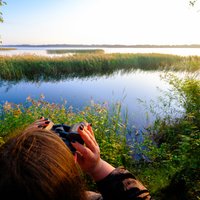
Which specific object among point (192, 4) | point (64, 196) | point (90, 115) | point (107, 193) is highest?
point (192, 4)

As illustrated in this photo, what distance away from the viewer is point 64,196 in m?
0.82

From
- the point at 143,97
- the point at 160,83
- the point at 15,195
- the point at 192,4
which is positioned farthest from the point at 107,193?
the point at 160,83

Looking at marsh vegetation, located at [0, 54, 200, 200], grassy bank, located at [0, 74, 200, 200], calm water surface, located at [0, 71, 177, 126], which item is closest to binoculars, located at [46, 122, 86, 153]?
marsh vegetation, located at [0, 54, 200, 200]

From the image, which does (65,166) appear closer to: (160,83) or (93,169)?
(93,169)

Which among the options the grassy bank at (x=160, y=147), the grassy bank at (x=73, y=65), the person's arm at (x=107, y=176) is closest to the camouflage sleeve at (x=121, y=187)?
the person's arm at (x=107, y=176)

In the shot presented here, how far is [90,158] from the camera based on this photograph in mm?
1105

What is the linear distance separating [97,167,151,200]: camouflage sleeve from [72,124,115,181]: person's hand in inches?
1.3

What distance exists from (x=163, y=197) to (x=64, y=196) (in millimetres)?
3575

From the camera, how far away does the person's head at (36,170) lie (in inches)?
30.1

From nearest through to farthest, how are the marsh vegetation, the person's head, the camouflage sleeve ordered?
the person's head < the camouflage sleeve < the marsh vegetation

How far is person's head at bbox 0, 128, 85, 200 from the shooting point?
766 mm

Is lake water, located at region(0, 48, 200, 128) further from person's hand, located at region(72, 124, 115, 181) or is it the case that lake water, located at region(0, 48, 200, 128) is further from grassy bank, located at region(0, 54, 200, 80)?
person's hand, located at region(72, 124, 115, 181)

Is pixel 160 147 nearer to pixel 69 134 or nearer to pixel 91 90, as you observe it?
pixel 69 134

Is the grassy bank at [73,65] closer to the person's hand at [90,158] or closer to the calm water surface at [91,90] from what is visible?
the calm water surface at [91,90]
